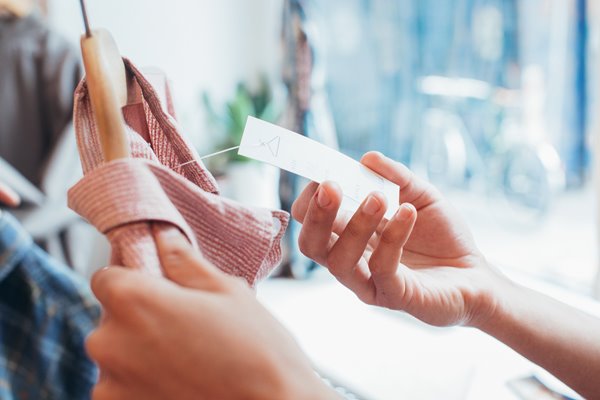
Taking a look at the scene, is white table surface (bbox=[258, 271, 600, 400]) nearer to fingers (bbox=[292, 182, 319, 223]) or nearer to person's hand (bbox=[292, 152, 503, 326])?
person's hand (bbox=[292, 152, 503, 326])

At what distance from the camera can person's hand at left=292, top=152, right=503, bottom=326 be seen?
0.46 meters

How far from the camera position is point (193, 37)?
2.21 meters

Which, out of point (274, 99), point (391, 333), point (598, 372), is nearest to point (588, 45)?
point (274, 99)

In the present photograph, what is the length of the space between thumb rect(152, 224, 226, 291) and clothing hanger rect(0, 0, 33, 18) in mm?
1398

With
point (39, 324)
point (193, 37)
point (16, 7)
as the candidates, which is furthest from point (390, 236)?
point (193, 37)

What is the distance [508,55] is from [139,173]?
2740 mm

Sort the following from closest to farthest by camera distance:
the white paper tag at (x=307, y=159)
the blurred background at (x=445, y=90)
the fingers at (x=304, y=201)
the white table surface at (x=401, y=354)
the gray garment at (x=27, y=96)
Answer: the white paper tag at (x=307, y=159) < the fingers at (x=304, y=201) < the white table surface at (x=401, y=354) < the gray garment at (x=27, y=96) < the blurred background at (x=445, y=90)

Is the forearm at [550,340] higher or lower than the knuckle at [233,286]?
lower

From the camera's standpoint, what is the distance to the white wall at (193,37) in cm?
186

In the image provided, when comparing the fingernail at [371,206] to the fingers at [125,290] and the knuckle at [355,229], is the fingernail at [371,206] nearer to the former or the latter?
the knuckle at [355,229]

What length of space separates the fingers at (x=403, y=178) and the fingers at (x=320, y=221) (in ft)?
0.22

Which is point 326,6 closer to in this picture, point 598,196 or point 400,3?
point 400,3

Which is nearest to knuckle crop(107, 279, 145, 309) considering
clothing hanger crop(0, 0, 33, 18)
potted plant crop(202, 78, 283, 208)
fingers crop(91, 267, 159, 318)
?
fingers crop(91, 267, 159, 318)

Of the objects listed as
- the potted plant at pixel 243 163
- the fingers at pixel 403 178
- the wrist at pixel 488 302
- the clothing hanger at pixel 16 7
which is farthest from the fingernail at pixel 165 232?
the clothing hanger at pixel 16 7
